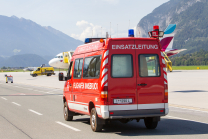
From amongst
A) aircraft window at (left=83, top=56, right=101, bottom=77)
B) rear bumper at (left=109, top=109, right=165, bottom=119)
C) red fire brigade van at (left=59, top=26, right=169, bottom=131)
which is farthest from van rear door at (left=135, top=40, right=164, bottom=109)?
aircraft window at (left=83, top=56, right=101, bottom=77)

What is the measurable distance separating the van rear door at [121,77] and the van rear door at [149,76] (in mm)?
150

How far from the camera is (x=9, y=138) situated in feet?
24.4

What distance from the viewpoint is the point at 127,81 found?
25.1 ft

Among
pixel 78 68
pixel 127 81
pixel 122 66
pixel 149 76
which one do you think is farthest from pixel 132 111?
pixel 78 68

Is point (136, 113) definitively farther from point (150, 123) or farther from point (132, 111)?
point (150, 123)

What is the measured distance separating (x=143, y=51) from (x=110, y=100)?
1.61 meters

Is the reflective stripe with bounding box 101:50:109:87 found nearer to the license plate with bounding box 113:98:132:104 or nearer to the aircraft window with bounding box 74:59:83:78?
the license plate with bounding box 113:98:132:104

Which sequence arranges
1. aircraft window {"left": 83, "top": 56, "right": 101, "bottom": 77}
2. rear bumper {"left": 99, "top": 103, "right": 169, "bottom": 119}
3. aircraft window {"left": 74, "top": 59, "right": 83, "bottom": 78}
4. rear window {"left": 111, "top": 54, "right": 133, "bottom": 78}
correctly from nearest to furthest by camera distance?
1. rear bumper {"left": 99, "top": 103, "right": 169, "bottom": 119}
2. rear window {"left": 111, "top": 54, "right": 133, "bottom": 78}
3. aircraft window {"left": 83, "top": 56, "right": 101, "bottom": 77}
4. aircraft window {"left": 74, "top": 59, "right": 83, "bottom": 78}

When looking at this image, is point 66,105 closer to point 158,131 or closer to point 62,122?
point 62,122

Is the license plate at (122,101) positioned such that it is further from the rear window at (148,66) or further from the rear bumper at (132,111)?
the rear window at (148,66)

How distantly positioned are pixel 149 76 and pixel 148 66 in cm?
29

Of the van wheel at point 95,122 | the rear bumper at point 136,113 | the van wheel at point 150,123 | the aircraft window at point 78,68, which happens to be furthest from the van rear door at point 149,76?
the aircraft window at point 78,68

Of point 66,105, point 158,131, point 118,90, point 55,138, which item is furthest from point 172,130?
point 66,105

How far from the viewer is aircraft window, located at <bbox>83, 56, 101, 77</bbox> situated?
26.2 ft
